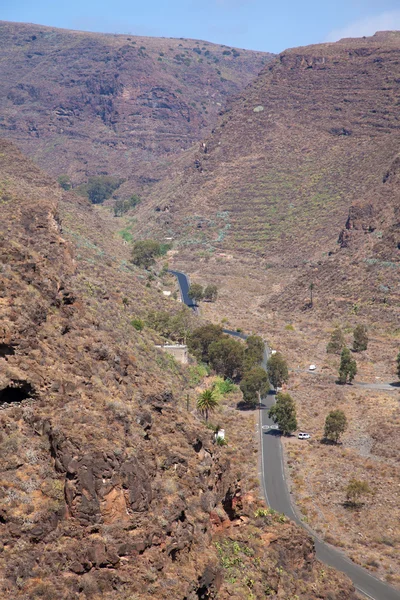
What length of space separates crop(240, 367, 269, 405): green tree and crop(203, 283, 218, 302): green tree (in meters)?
53.3

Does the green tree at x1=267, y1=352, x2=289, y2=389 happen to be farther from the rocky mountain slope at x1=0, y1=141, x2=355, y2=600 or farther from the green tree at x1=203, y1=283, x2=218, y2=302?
the rocky mountain slope at x1=0, y1=141, x2=355, y2=600

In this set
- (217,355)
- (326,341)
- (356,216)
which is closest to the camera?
(217,355)

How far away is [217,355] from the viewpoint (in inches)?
3543

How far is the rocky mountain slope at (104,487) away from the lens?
2161 centimetres

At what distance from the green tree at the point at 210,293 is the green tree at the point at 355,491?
8170 centimetres

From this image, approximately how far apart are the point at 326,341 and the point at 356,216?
4589 cm

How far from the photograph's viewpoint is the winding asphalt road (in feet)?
146

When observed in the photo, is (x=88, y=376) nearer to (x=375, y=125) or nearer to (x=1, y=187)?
(x=1, y=187)

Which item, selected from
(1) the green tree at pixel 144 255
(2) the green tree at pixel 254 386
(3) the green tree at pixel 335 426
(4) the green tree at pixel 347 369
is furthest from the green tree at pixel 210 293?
(3) the green tree at pixel 335 426

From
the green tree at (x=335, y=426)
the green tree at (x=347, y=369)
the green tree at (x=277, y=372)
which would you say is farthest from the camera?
the green tree at (x=347, y=369)

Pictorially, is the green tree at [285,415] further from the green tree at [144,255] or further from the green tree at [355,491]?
the green tree at [144,255]

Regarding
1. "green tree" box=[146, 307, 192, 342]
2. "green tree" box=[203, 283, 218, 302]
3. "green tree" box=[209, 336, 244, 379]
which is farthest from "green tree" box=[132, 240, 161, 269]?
"green tree" box=[209, 336, 244, 379]

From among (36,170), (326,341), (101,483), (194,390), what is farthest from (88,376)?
(36,170)

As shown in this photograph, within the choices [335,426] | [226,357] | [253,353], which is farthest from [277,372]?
[335,426]
